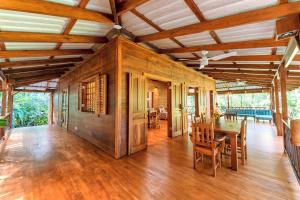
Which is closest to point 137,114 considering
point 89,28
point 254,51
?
point 89,28

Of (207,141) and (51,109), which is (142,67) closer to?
(207,141)

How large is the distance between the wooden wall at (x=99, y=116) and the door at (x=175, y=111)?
8.27 ft

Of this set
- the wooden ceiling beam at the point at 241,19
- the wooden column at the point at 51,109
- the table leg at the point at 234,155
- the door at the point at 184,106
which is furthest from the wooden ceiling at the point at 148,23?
the wooden column at the point at 51,109

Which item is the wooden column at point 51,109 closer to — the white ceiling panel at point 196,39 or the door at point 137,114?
the door at point 137,114

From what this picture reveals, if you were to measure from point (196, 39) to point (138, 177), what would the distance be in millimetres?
3432

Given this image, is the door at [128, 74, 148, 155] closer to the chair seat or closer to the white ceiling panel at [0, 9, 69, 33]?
the white ceiling panel at [0, 9, 69, 33]

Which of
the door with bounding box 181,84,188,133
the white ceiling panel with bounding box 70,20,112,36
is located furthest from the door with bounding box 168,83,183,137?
the white ceiling panel with bounding box 70,20,112,36

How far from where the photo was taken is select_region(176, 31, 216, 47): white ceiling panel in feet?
11.2

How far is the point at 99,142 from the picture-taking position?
4.39 meters

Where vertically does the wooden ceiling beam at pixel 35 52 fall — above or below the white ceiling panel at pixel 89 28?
below

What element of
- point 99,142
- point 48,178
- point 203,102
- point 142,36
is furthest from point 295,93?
point 48,178

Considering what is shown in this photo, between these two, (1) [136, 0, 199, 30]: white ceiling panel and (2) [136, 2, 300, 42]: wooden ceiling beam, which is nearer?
(2) [136, 2, 300, 42]: wooden ceiling beam

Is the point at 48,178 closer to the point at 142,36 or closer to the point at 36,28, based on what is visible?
the point at 36,28

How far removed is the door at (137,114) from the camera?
388 centimetres
